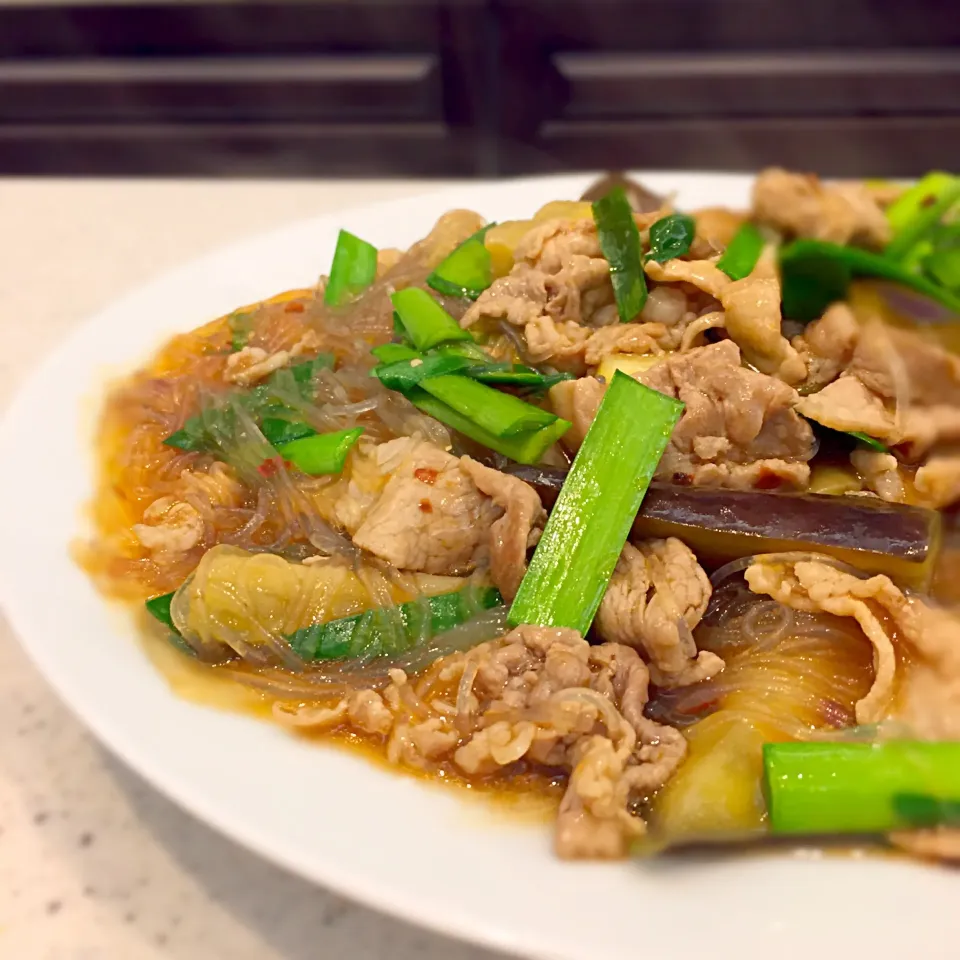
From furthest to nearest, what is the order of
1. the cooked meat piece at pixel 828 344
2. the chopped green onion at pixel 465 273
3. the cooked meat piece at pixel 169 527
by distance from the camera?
the chopped green onion at pixel 465 273 → the cooked meat piece at pixel 169 527 → the cooked meat piece at pixel 828 344

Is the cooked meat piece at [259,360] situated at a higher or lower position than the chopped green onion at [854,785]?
higher

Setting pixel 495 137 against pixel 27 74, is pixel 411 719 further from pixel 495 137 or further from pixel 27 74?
pixel 27 74

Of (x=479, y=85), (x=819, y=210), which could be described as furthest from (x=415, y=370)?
(x=479, y=85)

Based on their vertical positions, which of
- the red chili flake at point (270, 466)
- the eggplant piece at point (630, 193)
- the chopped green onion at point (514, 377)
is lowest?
the red chili flake at point (270, 466)

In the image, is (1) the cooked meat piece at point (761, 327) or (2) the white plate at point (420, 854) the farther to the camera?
(1) the cooked meat piece at point (761, 327)

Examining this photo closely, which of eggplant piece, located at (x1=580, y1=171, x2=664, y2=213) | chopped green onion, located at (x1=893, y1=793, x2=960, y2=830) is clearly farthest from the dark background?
chopped green onion, located at (x1=893, y1=793, x2=960, y2=830)

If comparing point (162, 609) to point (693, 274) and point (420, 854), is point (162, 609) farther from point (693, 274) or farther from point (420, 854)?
point (693, 274)

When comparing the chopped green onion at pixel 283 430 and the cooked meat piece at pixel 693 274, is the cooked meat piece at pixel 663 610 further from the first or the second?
A: the chopped green onion at pixel 283 430

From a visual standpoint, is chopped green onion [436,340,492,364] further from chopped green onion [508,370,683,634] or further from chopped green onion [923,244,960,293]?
chopped green onion [923,244,960,293]

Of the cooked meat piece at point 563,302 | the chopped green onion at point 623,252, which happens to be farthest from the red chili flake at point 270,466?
the chopped green onion at point 623,252

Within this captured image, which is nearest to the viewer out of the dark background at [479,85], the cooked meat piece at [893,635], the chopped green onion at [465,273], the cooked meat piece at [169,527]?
the cooked meat piece at [893,635]
